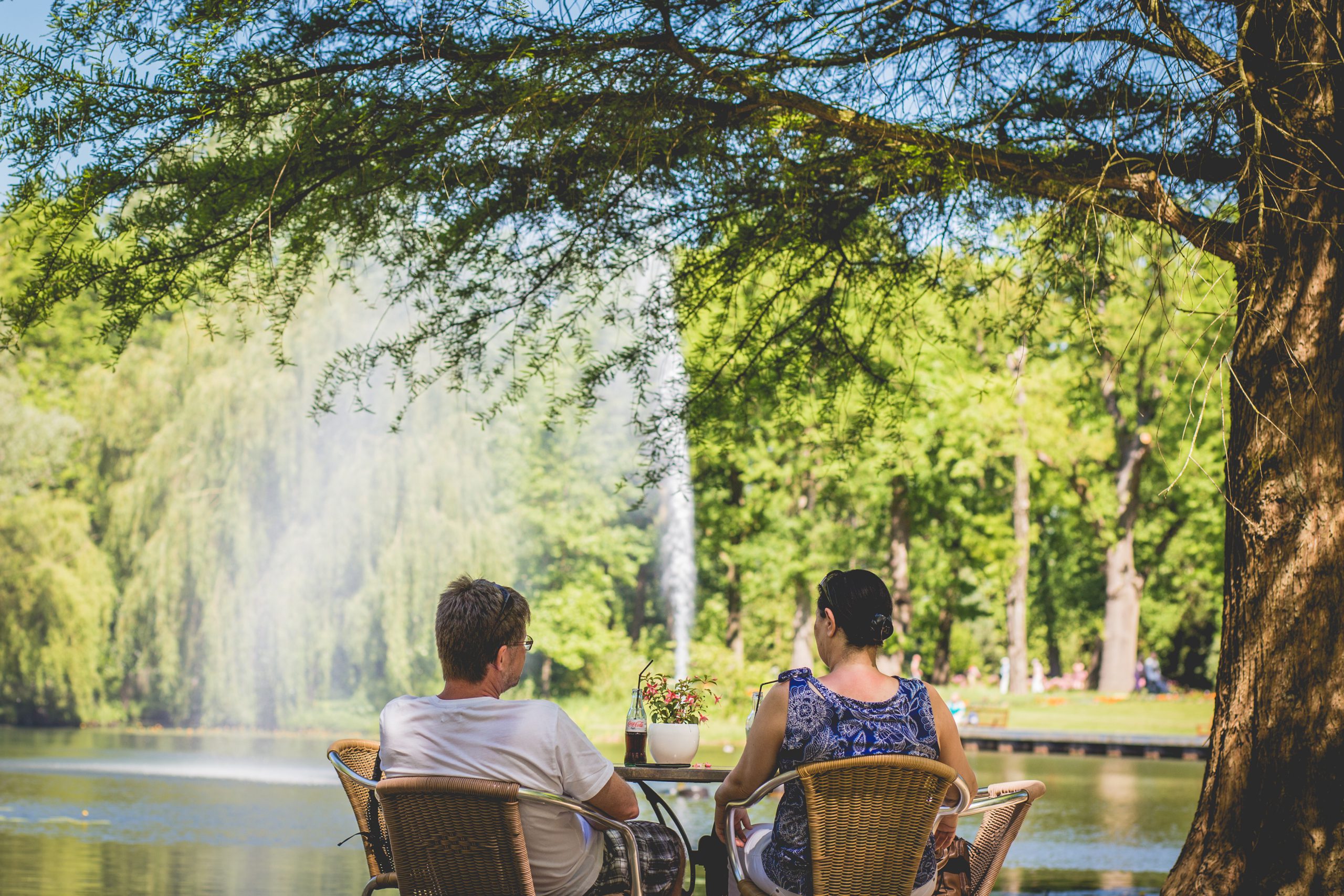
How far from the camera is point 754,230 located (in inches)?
236

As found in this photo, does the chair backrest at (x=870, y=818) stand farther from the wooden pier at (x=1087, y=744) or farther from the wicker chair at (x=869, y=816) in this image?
the wooden pier at (x=1087, y=744)

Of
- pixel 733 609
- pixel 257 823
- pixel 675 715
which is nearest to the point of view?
pixel 675 715

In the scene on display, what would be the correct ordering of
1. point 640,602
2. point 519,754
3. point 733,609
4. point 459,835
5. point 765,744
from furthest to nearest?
point 640,602
point 733,609
point 765,744
point 519,754
point 459,835

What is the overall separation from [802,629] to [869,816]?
24357mm

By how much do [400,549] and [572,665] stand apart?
8.79 m

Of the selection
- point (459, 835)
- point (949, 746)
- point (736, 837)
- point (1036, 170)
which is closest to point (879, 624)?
point (949, 746)

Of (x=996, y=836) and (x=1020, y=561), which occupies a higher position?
(x=1020, y=561)

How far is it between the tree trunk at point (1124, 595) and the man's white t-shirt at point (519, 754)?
81.2 feet

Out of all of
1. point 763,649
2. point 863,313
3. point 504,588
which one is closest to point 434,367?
point 863,313

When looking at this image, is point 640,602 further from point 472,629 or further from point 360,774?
point 472,629

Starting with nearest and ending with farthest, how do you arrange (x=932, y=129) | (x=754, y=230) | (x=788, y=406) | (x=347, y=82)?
(x=347, y=82) → (x=932, y=129) → (x=754, y=230) → (x=788, y=406)

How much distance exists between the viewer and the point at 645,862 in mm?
3666

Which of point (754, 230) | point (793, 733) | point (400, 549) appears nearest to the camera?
point (793, 733)

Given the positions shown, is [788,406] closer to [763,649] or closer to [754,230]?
[754,230]
